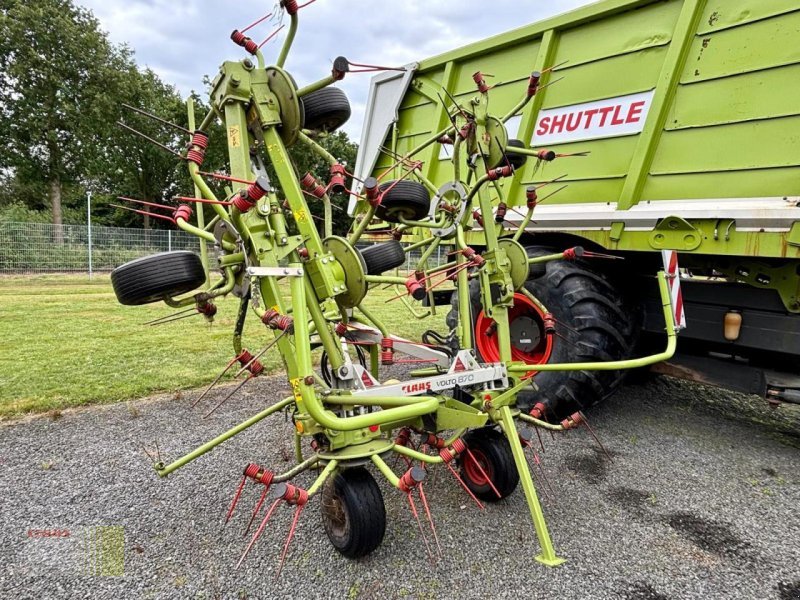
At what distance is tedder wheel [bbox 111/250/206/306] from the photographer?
6.40 ft

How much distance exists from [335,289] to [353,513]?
0.98 meters

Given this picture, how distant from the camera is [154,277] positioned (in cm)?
196

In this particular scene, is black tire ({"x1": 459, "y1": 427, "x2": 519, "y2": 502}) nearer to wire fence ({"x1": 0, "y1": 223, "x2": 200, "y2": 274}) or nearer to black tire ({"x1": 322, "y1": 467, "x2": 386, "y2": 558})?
black tire ({"x1": 322, "y1": 467, "x2": 386, "y2": 558})

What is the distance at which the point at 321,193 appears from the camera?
103 inches

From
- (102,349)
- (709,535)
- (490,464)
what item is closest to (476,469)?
(490,464)

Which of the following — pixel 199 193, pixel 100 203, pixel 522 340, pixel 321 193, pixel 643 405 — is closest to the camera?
pixel 199 193

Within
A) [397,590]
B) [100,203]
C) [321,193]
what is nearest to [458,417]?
[397,590]

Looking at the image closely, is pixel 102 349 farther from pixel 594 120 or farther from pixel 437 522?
pixel 594 120

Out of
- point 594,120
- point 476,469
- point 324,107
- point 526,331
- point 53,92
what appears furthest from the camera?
point 53,92

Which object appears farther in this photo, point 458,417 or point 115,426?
point 115,426

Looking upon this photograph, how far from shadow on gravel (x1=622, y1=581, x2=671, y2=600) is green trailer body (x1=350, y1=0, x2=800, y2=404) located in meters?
1.79

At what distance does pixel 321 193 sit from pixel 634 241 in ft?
6.71

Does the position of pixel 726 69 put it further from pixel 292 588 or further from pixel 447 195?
pixel 292 588

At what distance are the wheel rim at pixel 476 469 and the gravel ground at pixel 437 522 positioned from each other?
0.11m
